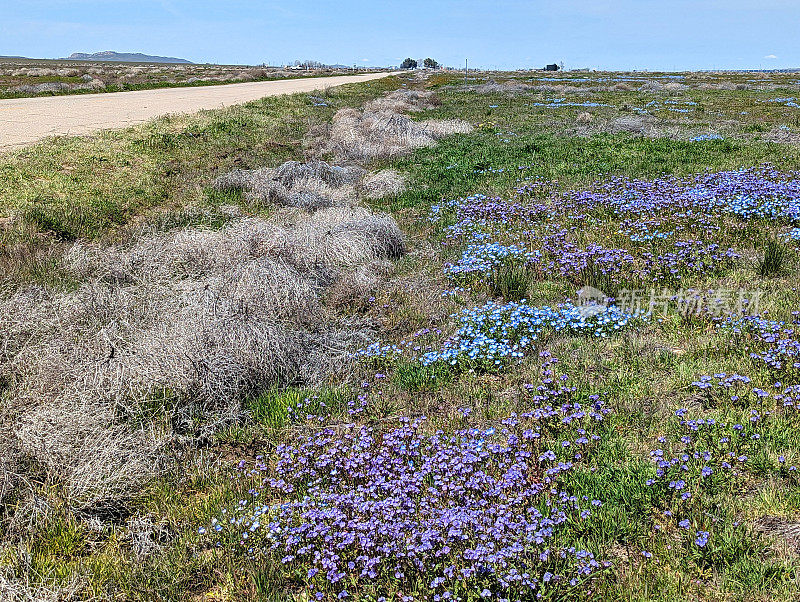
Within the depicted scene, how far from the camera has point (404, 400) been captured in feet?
18.2

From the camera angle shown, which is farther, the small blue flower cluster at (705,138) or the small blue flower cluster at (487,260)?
the small blue flower cluster at (705,138)

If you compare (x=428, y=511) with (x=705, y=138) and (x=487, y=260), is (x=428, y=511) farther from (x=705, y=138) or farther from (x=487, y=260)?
(x=705, y=138)

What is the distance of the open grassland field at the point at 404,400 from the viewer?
3682mm

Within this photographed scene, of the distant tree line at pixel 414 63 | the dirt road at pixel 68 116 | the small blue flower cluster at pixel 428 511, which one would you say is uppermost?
the distant tree line at pixel 414 63

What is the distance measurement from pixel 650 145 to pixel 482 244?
33.3 ft

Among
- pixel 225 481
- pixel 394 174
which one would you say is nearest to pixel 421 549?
pixel 225 481

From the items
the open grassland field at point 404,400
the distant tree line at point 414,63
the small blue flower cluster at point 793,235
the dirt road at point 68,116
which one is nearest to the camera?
the open grassland field at point 404,400

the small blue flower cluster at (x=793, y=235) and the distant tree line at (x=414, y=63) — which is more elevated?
the distant tree line at (x=414, y=63)

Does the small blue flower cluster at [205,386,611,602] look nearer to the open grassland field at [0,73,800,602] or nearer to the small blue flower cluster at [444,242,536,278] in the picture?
the open grassland field at [0,73,800,602]

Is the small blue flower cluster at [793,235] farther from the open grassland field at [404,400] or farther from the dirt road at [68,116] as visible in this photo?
the dirt road at [68,116]

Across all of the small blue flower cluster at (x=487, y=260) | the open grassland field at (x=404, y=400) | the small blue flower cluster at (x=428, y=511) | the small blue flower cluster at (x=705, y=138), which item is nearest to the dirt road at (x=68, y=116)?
the open grassland field at (x=404, y=400)

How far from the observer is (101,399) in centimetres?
497

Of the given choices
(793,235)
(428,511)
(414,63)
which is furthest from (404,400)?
(414,63)

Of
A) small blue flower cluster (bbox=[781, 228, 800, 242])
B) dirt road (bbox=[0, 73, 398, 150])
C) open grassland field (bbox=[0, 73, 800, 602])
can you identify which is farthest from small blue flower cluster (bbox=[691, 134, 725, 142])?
dirt road (bbox=[0, 73, 398, 150])
